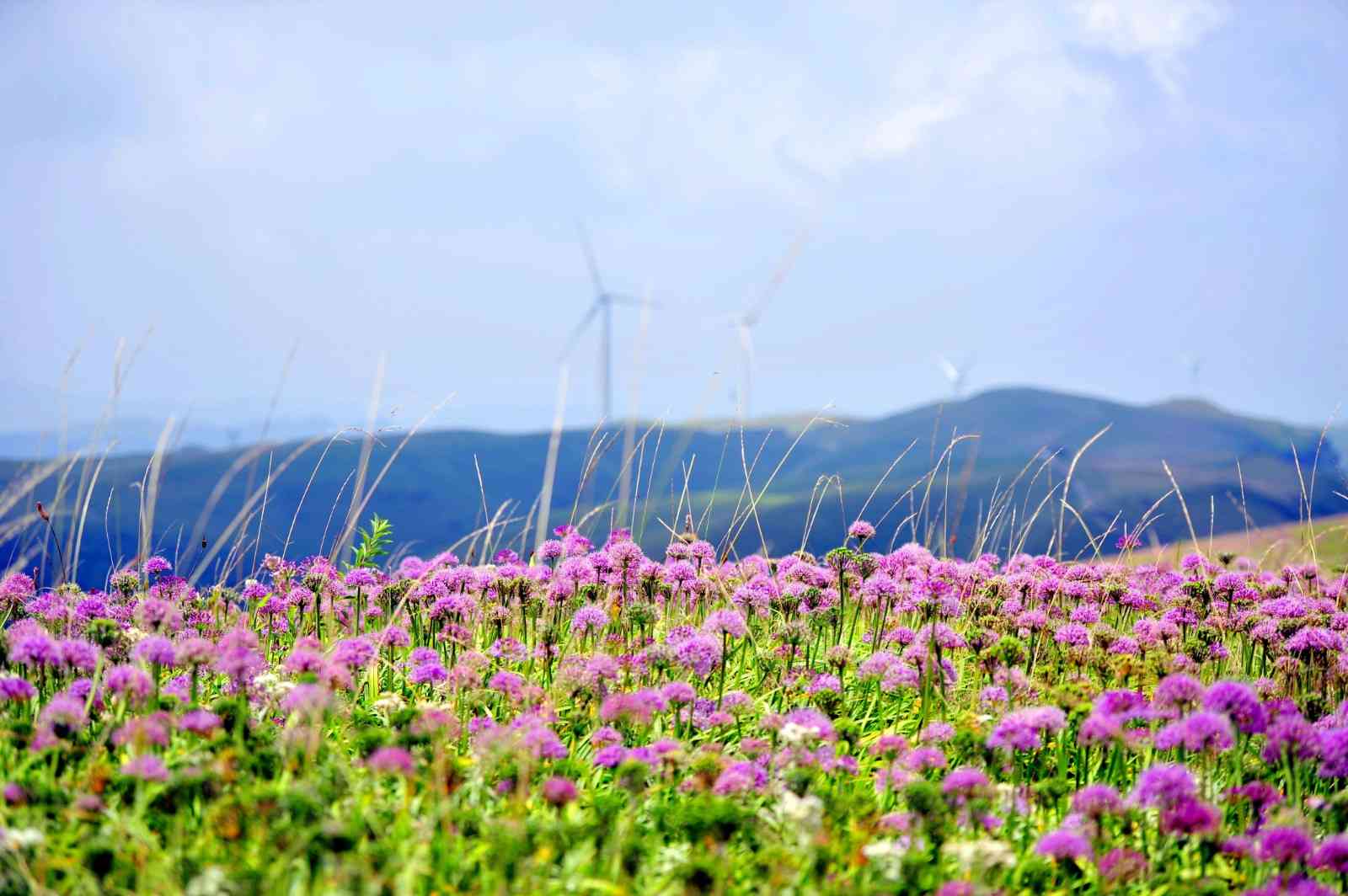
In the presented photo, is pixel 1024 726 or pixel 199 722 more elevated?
pixel 1024 726

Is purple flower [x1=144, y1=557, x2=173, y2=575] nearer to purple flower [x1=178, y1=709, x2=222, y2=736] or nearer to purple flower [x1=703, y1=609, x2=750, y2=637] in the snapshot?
purple flower [x1=178, y1=709, x2=222, y2=736]

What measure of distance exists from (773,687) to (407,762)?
277 cm

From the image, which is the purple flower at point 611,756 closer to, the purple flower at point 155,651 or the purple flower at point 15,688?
the purple flower at point 155,651

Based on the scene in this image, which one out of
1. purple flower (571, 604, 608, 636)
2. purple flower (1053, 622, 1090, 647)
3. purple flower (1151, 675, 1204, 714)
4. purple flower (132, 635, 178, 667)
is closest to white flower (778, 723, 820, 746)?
purple flower (1151, 675, 1204, 714)

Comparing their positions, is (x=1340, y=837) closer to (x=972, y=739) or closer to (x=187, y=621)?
(x=972, y=739)

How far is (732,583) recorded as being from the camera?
7.55m

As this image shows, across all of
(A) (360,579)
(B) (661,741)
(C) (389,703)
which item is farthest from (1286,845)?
(A) (360,579)

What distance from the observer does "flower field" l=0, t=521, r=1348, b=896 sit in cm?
365

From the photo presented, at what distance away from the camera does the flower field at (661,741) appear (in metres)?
3.65

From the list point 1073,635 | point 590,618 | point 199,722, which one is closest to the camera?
point 199,722

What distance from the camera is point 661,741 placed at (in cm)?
453

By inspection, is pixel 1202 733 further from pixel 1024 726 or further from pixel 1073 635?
pixel 1073 635

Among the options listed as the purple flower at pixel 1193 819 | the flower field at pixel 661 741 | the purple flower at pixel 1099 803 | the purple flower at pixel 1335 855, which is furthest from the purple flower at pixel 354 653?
the purple flower at pixel 1335 855

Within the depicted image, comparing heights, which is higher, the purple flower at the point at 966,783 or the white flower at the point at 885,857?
the purple flower at the point at 966,783
